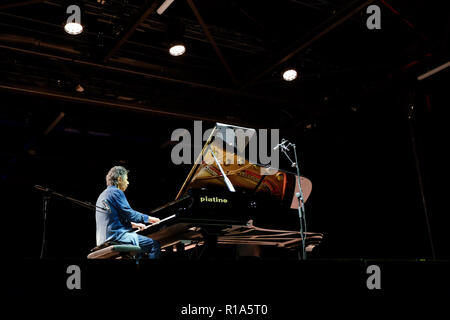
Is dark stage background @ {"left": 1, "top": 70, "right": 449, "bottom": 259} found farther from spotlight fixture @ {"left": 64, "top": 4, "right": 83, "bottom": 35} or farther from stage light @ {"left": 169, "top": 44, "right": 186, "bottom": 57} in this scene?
spotlight fixture @ {"left": 64, "top": 4, "right": 83, "bottom": 35}

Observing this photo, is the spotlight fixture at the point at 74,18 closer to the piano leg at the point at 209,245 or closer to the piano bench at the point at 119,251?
the piano bench at the point at 119,251

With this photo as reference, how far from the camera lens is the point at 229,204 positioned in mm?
3492

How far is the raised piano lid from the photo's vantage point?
12.3ft

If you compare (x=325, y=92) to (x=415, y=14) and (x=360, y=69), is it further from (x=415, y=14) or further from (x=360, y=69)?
(x=415, y=14)

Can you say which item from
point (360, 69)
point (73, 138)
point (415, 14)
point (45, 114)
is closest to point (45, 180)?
point (73, 138)

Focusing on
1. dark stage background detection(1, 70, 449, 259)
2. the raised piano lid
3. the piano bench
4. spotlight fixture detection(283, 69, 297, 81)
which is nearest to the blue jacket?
the piano bench

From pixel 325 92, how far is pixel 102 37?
3479 millimetres

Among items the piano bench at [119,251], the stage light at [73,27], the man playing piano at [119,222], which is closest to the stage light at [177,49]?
the stage light at [73,27]

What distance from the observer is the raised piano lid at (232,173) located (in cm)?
374

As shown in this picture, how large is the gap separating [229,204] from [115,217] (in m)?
1.38

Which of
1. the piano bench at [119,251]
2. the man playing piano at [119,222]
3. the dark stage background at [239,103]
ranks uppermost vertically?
the dark stage background at [239,103]

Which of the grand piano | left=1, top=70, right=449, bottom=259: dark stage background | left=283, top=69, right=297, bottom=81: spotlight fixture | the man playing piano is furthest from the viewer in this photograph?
left=1, top=70, right=449, bottom=259: dark stage background

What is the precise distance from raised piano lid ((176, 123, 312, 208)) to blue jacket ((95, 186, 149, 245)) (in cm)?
62

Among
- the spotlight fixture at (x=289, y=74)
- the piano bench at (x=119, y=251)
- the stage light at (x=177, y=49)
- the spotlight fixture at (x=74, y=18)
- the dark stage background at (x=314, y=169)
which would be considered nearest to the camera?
the piano bench at (x=119, y=251)
